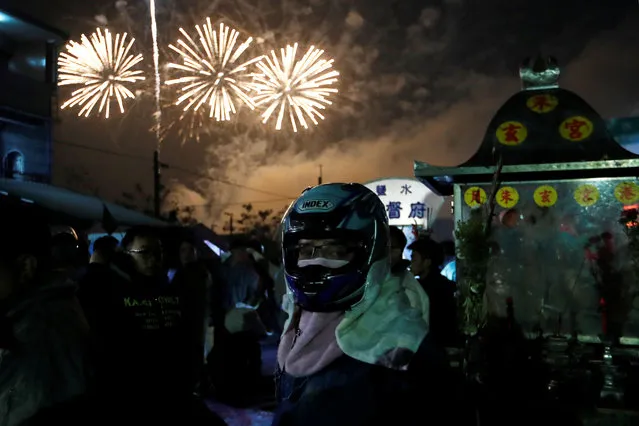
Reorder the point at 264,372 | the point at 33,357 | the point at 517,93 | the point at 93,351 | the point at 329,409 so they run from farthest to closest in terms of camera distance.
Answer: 1. the point at 264,372
2. the point at 517,93
3. the point at 93,351
4. the point at 33,357
5. the point at 329,409

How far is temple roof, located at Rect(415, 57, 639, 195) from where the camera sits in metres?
6.60

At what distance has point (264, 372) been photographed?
32.8 feet

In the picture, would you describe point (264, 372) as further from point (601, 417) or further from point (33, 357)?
point (33, 357)

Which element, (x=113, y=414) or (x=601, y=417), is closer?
(x=113, y=414)

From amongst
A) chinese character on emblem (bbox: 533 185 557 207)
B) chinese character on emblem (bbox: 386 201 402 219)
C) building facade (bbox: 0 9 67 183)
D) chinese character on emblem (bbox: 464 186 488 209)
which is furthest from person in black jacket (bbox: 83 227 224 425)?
building facade (bbox: 0 9 67 183)

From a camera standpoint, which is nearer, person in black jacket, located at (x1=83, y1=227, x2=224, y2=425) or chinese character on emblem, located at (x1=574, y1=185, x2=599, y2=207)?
person in black jacket, located at (x1=83, y1=227, x2=224, y2=425)

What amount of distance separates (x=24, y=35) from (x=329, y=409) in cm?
2577

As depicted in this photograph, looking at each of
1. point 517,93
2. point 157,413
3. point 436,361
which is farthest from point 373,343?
point 517,93

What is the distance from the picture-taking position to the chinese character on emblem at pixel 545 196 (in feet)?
24.4

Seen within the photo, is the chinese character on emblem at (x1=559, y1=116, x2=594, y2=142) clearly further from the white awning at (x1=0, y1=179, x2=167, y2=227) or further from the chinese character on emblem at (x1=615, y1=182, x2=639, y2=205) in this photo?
the white awning at (x1=0, y1=179, x2=167, y2=227)

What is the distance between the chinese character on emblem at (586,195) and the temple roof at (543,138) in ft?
0.77

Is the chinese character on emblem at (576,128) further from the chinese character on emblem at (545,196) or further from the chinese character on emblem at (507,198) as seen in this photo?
the chinese character on emblem at (507,198)

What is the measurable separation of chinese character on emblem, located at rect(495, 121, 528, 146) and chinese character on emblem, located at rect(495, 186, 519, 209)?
0.86 meters

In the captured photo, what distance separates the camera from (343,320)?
2.03 m
